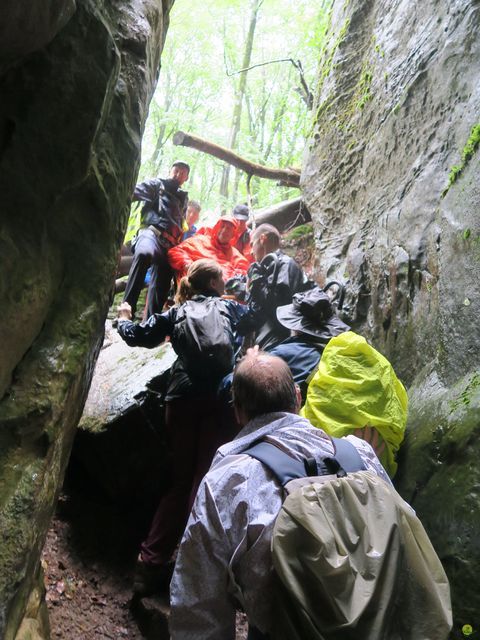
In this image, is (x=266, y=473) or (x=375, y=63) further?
(x=375, y=63)

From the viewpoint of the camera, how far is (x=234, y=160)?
37.0 ft

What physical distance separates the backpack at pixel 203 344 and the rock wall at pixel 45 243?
2.94ft

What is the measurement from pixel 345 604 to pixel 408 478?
6.19 ft

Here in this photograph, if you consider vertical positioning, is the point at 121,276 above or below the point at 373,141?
below

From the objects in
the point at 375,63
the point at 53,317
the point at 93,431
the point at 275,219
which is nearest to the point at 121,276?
the point at 275,219

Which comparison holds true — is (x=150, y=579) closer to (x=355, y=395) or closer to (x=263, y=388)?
(x=355, y=395)

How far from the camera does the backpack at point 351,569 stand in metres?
1.81

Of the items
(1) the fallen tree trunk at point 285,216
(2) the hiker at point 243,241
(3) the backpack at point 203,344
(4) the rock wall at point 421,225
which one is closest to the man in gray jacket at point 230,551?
(4) the rock wall at point 421,225

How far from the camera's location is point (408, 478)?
138 inches

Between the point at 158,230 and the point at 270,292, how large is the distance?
93.4 inches

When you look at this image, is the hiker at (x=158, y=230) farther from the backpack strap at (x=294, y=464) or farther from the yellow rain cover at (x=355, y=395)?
the backpack strap at (x=294, y=464)

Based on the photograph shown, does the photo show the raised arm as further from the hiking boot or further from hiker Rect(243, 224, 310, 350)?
the hiking boot

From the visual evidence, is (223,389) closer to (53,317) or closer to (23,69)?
(53,317)

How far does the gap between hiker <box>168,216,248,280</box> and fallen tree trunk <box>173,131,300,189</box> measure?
11.8ft
